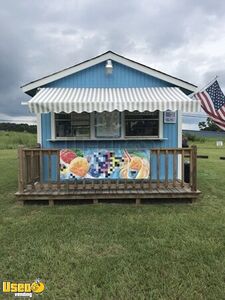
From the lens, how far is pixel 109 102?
7484 millimetres

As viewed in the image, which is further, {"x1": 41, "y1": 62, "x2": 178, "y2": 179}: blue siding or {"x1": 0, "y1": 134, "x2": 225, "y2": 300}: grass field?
{"x1": 41, "y1": 62, "x2": 178, "y2": 179}: blue siding

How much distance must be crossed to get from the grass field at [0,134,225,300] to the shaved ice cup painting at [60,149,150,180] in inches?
29.8

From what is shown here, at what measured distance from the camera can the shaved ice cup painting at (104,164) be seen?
24.0ft

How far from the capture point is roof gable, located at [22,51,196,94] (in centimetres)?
907

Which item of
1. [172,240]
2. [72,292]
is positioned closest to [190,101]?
[172,240]

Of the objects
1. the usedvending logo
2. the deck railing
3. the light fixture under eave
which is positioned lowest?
the usedvending logo

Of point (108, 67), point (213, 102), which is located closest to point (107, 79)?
point (108, 67)

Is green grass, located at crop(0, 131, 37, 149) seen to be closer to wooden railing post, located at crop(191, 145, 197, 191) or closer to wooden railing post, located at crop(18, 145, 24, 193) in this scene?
wooden railing post, located at crop(18, 145, 24, 193)

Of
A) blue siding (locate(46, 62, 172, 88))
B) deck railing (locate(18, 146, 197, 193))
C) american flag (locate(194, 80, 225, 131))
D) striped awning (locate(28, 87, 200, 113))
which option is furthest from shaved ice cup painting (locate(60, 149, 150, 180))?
blue siding (locate(46, 62, 172, 88))

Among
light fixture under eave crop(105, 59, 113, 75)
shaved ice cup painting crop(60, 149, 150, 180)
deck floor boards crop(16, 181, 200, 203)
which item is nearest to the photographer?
deck floor boards crop(16, 181, 200, 203)

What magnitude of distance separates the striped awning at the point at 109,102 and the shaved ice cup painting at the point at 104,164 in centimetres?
101

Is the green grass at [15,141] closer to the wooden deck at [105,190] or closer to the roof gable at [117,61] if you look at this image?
the roof gable at [117,61]

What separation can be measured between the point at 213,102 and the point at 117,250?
5630 millimetres

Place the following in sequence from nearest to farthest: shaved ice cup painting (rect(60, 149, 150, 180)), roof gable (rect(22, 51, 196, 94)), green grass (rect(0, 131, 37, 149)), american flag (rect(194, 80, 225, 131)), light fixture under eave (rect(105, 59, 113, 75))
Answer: shaved ice cup painting (rect(60, 149, 150, 180))
american flag (rect(194, 80, 225, 131))
light fixture under eave (rect(105, 59, 113, 75))
roof gable (rect(22, 51, 196, 94))
green grass (rect(0, 131, 37, 149))
